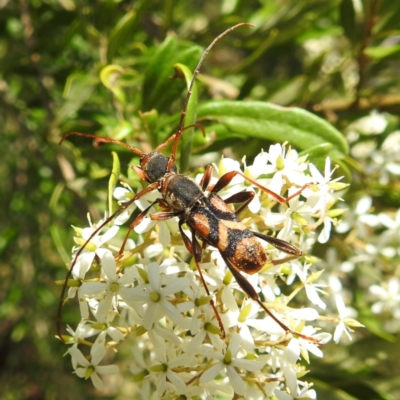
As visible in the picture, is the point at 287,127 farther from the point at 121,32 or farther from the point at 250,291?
the point at 121,32

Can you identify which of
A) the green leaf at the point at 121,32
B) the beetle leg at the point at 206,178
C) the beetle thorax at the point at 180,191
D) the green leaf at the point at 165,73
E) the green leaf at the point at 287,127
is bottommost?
the beetle thorax at the point at 180,191

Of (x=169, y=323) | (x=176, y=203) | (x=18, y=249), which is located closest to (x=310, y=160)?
(x=176, y=203)

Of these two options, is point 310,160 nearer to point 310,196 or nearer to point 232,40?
point 310,196

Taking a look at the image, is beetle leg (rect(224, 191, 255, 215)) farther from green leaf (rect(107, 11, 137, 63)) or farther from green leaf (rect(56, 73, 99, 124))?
green leaf (rect(56, 73, 99, 124))

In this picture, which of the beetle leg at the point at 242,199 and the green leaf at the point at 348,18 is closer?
the beetle leg at the point at 242,199

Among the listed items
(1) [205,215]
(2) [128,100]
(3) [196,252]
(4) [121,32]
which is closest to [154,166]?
(1) [205,215]

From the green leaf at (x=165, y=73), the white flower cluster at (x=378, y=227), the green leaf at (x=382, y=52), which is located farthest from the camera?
the white flower cluster at (x=378, y=227)

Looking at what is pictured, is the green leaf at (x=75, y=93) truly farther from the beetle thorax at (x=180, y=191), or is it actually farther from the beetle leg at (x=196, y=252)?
the beetle leg at (x=196, y=252)

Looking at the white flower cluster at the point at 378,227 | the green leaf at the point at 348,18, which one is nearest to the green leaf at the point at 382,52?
the green leaf at the point at 348,18
